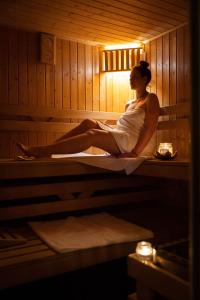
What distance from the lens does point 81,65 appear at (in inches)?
144

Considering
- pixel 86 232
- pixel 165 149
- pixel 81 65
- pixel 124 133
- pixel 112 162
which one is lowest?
pixel 86 232

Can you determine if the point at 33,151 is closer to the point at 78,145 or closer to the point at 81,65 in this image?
the point at 78,145

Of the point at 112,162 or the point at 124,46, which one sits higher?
the point at 124,46

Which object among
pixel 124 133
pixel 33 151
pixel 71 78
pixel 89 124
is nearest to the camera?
pixel 33 151

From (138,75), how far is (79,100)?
0.96m

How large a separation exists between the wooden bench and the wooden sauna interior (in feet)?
0.41

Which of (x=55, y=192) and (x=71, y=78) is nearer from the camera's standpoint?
(x=55, y=192)

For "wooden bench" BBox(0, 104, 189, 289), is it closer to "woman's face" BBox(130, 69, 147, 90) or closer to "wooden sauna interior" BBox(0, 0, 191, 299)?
"wooden sauna interior" BBox(0, 0, 191, 299)

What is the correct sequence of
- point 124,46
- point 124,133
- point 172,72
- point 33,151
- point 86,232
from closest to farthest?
point 86,232, point 33,151, point 124,133, point 172,72, point 124,46

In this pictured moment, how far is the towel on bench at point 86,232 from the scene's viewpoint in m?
1.79

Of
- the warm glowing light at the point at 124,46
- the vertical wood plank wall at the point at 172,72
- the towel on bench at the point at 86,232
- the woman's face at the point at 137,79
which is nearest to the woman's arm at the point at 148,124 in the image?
the woman's face at the point at 137,79

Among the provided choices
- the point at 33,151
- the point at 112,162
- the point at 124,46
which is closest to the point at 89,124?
the point at 112,162

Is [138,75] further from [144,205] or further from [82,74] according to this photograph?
[144,205]

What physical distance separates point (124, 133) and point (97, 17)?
129 centimetres
